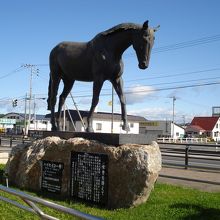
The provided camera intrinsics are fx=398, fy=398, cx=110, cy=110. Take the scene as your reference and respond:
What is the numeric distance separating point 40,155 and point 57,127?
A: 57.3 inches

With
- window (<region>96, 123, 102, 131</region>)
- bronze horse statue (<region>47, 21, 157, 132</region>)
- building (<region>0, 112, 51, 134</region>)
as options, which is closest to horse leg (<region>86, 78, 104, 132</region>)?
bronze horse statue (<region>47, 21, 157, 132</region>)

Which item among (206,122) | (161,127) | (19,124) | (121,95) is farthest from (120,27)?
(19,124)

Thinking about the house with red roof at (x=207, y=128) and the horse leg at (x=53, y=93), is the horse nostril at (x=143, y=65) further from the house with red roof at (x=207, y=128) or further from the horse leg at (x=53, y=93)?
the house with red roof at (x=207, y=128)

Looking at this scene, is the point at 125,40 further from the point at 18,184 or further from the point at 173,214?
the point at 18,184

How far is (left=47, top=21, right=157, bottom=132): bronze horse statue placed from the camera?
790 centimetres

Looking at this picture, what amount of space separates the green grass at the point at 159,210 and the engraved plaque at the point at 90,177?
23 cm

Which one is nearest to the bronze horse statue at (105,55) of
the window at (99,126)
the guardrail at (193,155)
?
the guardrail at (193,155)

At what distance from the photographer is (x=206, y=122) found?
86688 mm

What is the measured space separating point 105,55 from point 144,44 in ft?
3.72

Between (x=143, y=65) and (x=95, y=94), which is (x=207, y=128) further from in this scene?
(x=143, y=65)

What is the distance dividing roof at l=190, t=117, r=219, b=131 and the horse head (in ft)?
259

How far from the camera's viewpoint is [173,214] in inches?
279

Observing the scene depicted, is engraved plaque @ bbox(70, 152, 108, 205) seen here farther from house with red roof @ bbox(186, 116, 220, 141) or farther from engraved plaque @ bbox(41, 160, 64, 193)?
house with red roof @ bbox(186, 116, 220, 141)

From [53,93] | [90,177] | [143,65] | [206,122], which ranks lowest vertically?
[90,177]
